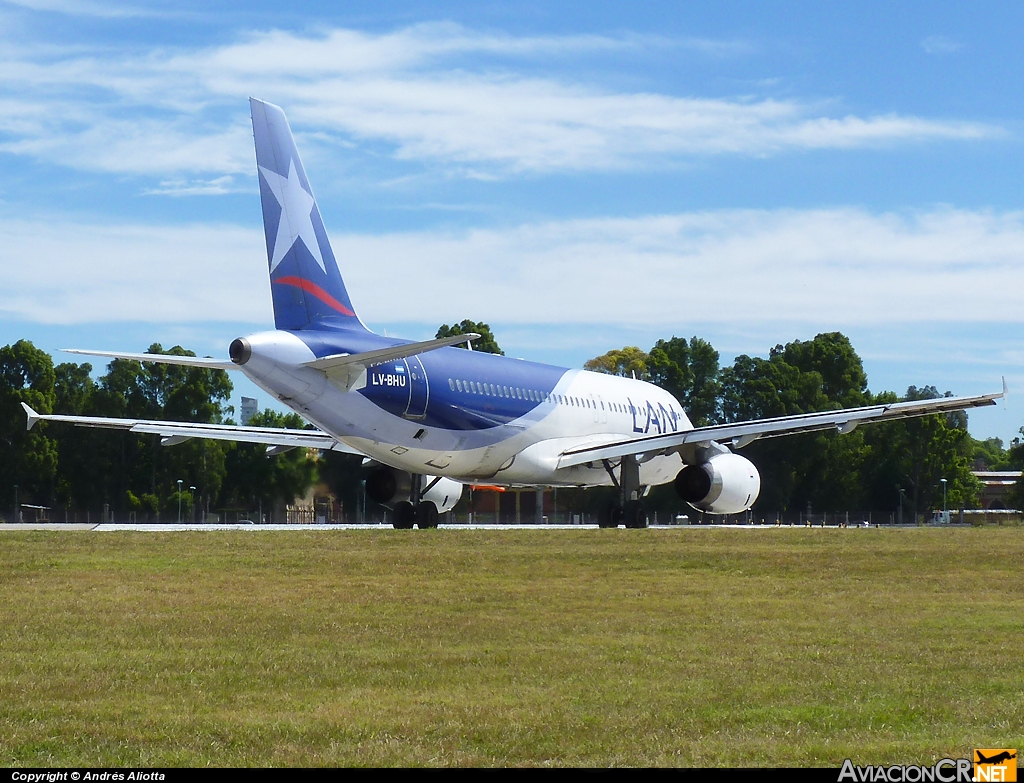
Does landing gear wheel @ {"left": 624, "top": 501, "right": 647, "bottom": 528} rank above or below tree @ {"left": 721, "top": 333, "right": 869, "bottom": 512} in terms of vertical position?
below

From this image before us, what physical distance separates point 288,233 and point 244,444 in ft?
162

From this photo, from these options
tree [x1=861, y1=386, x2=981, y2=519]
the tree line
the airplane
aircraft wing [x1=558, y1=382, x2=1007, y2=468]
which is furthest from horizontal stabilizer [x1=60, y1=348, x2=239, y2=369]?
tree [x1=861, y1=386, x2=981, y2=519]

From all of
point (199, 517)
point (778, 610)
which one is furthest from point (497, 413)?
point (199, 517)

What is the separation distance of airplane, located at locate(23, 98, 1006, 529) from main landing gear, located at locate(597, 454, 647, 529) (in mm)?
43

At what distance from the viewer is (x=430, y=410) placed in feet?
96.4

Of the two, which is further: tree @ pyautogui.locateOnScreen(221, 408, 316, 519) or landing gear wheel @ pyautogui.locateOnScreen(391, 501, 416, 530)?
tree @ pyautogui.locateOnScreen(221, 408, 316, 519)

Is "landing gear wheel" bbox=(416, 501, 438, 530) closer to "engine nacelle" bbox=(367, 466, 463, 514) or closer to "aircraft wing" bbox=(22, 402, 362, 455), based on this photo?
"engine nacelle" bbox=(367, 466, 463, 514)

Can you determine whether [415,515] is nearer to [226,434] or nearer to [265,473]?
[226,434]

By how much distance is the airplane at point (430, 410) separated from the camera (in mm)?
26859

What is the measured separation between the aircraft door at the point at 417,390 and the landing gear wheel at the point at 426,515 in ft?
13.0

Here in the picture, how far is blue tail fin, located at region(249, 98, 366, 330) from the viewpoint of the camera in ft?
90.4

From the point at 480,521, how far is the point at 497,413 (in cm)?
3260

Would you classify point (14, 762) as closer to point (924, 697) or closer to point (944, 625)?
point (924, 697)

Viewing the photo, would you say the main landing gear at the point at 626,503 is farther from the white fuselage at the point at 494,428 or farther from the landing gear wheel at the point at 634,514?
the white fuselage at the point at 494,428
